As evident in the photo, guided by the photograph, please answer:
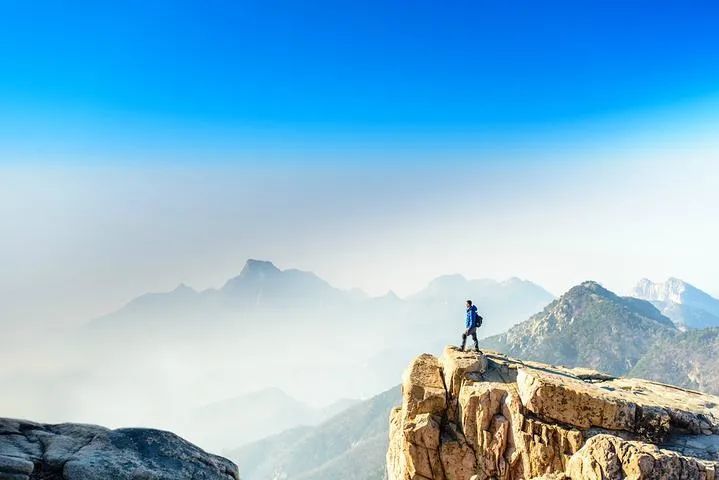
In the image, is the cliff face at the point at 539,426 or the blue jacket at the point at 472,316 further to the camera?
the blue jacket at the point at 472,316

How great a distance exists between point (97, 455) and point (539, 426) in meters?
29.7

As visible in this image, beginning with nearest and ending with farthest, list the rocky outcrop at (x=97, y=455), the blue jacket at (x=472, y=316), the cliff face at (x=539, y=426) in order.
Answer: the rocky outcrop at (x=97, y=455) < the cliff face at (x=539, y=426) < the blue jacket at (x=472, y=316)

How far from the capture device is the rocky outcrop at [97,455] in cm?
1684

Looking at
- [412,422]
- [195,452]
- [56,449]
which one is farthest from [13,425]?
[412,422]

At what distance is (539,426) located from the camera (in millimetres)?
31766

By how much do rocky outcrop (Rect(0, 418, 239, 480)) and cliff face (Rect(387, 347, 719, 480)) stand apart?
69.4ft

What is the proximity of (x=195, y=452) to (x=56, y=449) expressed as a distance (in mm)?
6011

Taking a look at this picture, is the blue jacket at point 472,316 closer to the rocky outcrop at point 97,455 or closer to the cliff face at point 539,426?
the cliff face at point 539,426

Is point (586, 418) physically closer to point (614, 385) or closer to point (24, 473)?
point (614, 385)

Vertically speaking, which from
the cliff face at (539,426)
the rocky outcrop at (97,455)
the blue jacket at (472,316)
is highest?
the blue jacket at (472,316)

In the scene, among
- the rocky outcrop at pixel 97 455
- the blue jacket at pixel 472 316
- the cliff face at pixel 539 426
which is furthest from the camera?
the blue jacket at pixel 472 316

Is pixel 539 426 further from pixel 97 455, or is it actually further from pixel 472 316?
pixel 97 455

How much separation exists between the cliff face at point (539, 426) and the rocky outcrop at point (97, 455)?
2115 centimetres

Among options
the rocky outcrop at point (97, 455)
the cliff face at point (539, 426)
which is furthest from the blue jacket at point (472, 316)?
the rocky outcrop at point (97, 455)
